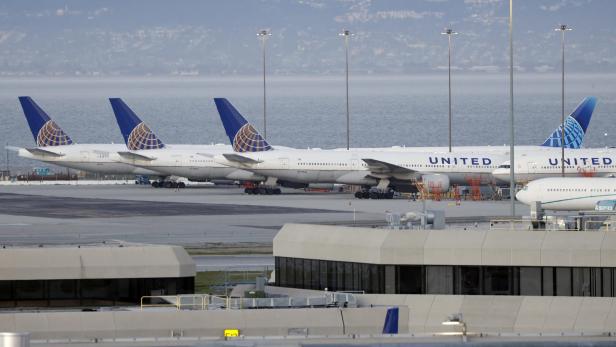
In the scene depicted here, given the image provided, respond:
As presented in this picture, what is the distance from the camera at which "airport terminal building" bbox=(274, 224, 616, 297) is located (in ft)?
145

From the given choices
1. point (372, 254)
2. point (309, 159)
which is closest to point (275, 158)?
point (309, 159)

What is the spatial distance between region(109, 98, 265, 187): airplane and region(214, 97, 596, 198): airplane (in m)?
2.61

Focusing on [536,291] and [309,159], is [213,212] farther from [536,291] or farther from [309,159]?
[536,291]

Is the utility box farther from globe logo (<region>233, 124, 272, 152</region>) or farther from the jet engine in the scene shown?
globe logo (<region>233, 124, 272, 152</region>)

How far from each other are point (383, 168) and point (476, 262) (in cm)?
8286

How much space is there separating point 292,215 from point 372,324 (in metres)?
64.9

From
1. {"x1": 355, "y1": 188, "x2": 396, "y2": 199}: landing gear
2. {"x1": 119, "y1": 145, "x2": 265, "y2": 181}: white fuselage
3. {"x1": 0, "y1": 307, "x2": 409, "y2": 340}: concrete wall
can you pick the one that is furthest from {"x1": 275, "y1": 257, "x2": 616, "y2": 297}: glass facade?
{"x1": 119, "y1": 145, "x2": 265, "y2": 181}: white fuselage

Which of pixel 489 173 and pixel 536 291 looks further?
pixel 489 173

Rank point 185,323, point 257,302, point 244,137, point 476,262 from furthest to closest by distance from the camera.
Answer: point 244,137
point 476,262
point 257,302
point 185,323

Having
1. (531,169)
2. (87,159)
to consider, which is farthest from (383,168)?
(87,159)

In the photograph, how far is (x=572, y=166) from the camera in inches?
4815

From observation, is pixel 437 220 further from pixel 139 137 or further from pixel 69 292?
pixel 139 137

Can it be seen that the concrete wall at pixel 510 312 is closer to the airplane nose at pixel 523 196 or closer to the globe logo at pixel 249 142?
the airplane nose at pixel 523 196

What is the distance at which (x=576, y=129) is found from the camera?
15650 cm
